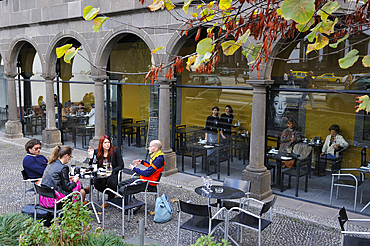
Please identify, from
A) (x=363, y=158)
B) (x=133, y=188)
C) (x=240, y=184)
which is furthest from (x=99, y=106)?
(x=363, y=158)

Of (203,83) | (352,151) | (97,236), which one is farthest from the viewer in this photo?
(203,83)

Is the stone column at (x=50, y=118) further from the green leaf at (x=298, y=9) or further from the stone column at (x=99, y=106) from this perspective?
the green leaf at (x=298, y=9)

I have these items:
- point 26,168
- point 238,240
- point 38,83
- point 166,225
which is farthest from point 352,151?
point 38,83

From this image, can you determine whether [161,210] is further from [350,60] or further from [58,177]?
[350,60]

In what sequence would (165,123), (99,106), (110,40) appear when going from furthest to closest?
(99,106)
(110,40)
(165,123)

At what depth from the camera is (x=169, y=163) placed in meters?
9.69

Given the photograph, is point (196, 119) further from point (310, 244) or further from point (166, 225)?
point (310, 244)

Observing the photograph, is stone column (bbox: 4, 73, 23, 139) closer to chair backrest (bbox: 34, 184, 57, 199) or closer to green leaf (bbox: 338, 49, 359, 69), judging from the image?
chair backrest (bbox: 34, 184, 57, 199)

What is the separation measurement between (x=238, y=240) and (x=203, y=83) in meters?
5.34

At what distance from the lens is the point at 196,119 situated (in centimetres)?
1059

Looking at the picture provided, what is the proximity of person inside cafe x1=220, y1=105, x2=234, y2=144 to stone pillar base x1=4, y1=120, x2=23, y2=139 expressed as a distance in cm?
941

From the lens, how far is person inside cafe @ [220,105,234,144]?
970cm

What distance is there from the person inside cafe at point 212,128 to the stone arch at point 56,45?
4.30 meters

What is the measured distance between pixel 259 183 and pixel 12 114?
1136cm
